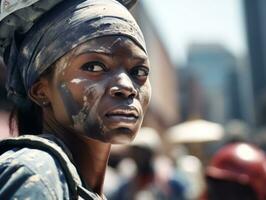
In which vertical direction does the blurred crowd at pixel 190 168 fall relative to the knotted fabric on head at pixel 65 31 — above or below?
below

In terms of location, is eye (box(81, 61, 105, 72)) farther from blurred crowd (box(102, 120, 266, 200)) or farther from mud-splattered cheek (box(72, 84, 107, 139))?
blurred crowd (box(102, 120, 266, 200))

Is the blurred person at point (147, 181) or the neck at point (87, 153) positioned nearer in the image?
the neck at point (87, 153)

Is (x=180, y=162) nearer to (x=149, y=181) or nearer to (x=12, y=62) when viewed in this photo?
(x=149, y=181)

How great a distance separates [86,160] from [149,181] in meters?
4.77

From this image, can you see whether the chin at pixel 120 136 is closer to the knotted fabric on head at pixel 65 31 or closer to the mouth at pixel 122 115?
the mouth at pixel 122 115

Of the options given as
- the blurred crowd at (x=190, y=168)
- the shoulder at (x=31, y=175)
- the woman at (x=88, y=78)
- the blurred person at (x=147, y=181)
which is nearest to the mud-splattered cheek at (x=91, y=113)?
the woman at (x=88, y=78)

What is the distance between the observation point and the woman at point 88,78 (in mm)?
2561

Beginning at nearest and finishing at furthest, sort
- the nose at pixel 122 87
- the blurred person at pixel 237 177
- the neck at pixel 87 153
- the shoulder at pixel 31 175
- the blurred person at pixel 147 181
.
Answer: the shoulder at pixel 31 175 → the nose at pixel 122 87 → the neck at pixel 87 153 → the blurred person at pixel 237 177 → the blurred person at pixel 147 181

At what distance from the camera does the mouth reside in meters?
2.54

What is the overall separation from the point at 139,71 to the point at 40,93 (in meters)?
0.32

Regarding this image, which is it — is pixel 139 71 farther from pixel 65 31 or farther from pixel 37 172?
pixel 37 172

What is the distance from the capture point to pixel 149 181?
740cm

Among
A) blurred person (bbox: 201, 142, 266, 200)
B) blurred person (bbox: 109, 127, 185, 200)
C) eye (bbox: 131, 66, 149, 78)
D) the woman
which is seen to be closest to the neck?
the woman

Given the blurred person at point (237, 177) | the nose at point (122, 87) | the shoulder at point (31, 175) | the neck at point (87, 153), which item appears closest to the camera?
the shoulder at point (31, 175)
